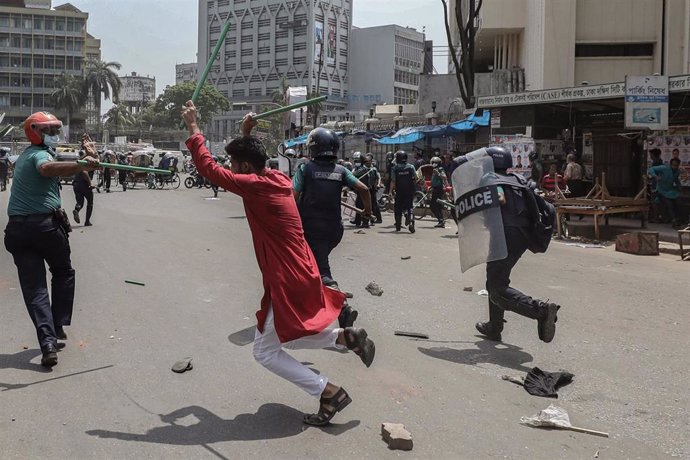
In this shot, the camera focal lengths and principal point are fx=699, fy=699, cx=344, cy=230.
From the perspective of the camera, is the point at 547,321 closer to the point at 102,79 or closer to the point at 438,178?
the point at 438,178

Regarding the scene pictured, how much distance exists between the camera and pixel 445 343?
599cm

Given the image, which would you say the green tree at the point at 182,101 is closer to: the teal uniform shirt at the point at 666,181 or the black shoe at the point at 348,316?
the teal uniform shirt at the point at 666,181

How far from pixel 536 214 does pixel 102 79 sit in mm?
99959

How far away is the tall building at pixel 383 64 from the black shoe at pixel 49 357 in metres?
120

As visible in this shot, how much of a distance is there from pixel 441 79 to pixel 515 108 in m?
21.7

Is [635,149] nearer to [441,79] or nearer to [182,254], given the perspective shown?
[182,254]

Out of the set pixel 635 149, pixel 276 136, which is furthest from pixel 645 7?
pixel 276 136

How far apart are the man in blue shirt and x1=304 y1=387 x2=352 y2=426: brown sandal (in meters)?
13.1

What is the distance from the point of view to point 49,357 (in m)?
4.92

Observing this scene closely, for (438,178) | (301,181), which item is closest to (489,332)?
(301,181)

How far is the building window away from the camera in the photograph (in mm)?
25078

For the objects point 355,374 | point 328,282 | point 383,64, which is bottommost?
point 355,374

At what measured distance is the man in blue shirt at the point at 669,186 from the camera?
15070 millimetres

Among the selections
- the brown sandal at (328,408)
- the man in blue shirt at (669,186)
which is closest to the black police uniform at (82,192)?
the brown sandal at (328,408)
